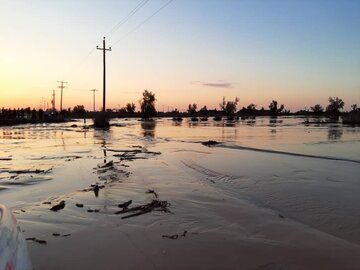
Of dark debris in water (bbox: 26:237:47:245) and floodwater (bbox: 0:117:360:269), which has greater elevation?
floodwater (bbox: 0:117:360:269)

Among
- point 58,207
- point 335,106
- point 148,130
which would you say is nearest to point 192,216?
point 58,207

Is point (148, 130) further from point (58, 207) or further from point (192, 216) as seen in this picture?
point (192, 216)

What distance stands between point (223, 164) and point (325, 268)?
10.7 m

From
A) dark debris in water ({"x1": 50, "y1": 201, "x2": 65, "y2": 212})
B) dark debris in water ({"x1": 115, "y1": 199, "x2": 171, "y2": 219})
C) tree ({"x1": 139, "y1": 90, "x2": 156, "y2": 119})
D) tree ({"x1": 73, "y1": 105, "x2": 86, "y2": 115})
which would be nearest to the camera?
dark debris in water ({"x1": 115, "y1": 199, "x2": 171, "y2": 219})

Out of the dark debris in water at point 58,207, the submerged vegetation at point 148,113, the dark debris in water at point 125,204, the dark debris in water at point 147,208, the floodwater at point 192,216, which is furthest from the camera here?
the submerged vegetation at point 148,113

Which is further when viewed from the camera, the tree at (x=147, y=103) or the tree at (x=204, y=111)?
the tree at (x=204, y=111)

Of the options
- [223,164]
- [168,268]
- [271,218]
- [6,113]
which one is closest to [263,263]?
[168,268]

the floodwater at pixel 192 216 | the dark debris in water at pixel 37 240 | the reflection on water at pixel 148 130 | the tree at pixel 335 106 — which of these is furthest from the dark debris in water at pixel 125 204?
the tree at pixel 335 106

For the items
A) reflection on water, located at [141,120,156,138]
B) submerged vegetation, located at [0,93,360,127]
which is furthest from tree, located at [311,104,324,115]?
reflection on water, located at [141,120,156,138]

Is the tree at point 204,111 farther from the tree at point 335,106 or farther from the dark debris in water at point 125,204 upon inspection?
the dark debris in water at point 125,204

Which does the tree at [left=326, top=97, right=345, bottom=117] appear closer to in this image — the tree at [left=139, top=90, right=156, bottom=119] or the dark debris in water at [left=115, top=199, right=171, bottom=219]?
the tree at [left=139, top=90, right=156, bottom=119]

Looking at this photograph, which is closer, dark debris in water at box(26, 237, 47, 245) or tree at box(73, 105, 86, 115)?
dark debris in water at box(26, 237, 47, 245)

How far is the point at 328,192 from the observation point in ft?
33.6

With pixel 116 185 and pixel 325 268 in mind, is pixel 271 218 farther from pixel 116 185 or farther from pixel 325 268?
pixel 116 185
